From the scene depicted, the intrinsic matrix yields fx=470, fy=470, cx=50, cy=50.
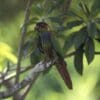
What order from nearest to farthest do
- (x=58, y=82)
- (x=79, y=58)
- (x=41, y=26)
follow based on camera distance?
1. (x=41, y=26)
2. (x=79, y=58)
3. (x=58, y=82)

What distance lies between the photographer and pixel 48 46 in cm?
159

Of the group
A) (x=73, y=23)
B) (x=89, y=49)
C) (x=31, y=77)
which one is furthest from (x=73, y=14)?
(x=31, y=77)

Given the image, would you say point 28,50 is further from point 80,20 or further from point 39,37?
point 80,20

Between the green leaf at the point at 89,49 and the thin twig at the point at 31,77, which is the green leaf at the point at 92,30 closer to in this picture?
the green leaf at the point at 89,49

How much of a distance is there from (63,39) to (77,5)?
5.6 inches

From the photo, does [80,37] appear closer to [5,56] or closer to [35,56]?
[35,56]

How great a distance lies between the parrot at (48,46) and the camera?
5.15 ft

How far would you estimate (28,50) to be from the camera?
1649 mm

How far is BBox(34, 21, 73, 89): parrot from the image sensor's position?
61.8 inches

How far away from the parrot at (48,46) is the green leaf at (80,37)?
0.09 metres

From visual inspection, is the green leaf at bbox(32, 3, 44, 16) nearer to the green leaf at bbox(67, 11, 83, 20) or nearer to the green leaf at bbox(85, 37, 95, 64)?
the green leaf at bbox(67, 11, 83, 20)

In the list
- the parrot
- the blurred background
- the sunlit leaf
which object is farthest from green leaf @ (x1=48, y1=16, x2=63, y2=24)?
the blurred background

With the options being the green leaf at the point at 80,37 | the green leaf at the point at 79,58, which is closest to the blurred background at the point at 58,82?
the green leaf at the point at 79,58

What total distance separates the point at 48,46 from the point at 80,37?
5.8 inches
